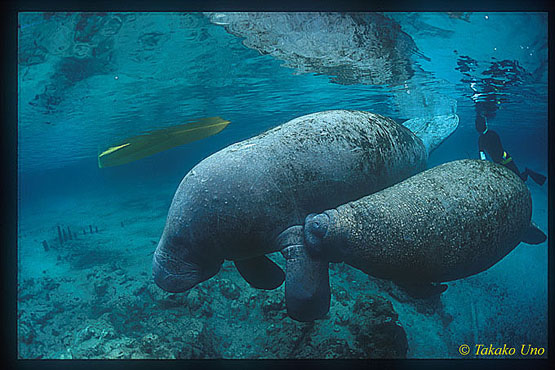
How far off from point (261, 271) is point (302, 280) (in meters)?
0.96

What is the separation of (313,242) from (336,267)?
10.8ft

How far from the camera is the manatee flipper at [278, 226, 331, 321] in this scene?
8.72ft

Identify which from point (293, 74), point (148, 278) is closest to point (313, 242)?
point (148, 278)

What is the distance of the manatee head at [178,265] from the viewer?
9.53ft

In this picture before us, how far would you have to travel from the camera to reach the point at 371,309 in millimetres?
3875

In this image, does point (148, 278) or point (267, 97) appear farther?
point (267, 97)

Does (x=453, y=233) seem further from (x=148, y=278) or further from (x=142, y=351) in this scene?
(x=148, y=278)

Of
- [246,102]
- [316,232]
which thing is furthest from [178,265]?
[246,102]

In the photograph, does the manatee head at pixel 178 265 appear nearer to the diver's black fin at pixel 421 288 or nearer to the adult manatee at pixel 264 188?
the adult manatee at pixel 264 188

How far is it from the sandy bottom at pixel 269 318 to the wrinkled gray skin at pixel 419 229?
1199 millimetres

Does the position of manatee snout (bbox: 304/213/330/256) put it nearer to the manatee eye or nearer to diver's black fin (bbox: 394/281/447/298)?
the manatee eye

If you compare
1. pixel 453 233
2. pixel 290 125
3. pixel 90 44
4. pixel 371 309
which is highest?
pixel 90 44

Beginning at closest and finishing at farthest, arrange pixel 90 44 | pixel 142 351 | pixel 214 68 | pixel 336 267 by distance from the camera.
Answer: pixel 142 351
pixel 336 267
pixel 90 44
pixel 214 68

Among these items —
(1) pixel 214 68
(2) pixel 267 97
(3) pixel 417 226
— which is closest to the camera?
(3) pixel 417 226
